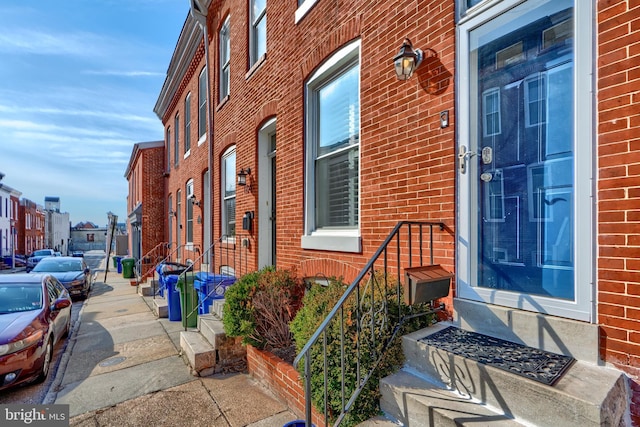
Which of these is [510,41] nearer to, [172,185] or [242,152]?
[242,152]

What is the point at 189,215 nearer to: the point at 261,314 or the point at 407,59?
the point at 261,314

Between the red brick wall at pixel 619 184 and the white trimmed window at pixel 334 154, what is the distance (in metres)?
2.10

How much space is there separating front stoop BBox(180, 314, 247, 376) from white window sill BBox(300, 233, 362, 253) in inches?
59.3

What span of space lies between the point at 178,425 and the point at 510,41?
4382 mm

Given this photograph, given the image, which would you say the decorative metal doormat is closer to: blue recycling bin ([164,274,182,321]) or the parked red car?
the parked red car

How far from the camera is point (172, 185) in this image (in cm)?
1336

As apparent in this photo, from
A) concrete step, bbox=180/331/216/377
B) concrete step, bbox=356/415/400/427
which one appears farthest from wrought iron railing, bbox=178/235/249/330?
concrete step, bbox=356/415/400/427

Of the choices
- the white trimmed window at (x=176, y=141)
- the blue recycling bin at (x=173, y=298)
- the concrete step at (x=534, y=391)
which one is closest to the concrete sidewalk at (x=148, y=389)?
the blue recycling bin at (x=173, y=298)

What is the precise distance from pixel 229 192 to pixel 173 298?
2481 millimetres

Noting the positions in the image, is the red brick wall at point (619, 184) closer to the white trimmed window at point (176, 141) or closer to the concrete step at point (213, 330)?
the concrete step at point (213, 330)

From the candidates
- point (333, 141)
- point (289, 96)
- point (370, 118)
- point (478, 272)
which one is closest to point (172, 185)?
point (289, 96)

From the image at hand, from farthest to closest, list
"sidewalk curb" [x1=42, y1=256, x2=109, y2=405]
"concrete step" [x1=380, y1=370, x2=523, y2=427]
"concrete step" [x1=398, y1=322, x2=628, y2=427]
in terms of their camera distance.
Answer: "sidewalk curb" [x1=42, y1=256, x2=109, y2=405], "concrete step" [x1=380, y1=370, x2=523, y2=427], "concrete step" [x1=398, y1=322, x2=628, y2=427]

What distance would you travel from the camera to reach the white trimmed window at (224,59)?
7.78m

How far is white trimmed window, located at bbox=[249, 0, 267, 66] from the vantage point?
606 centimetres
